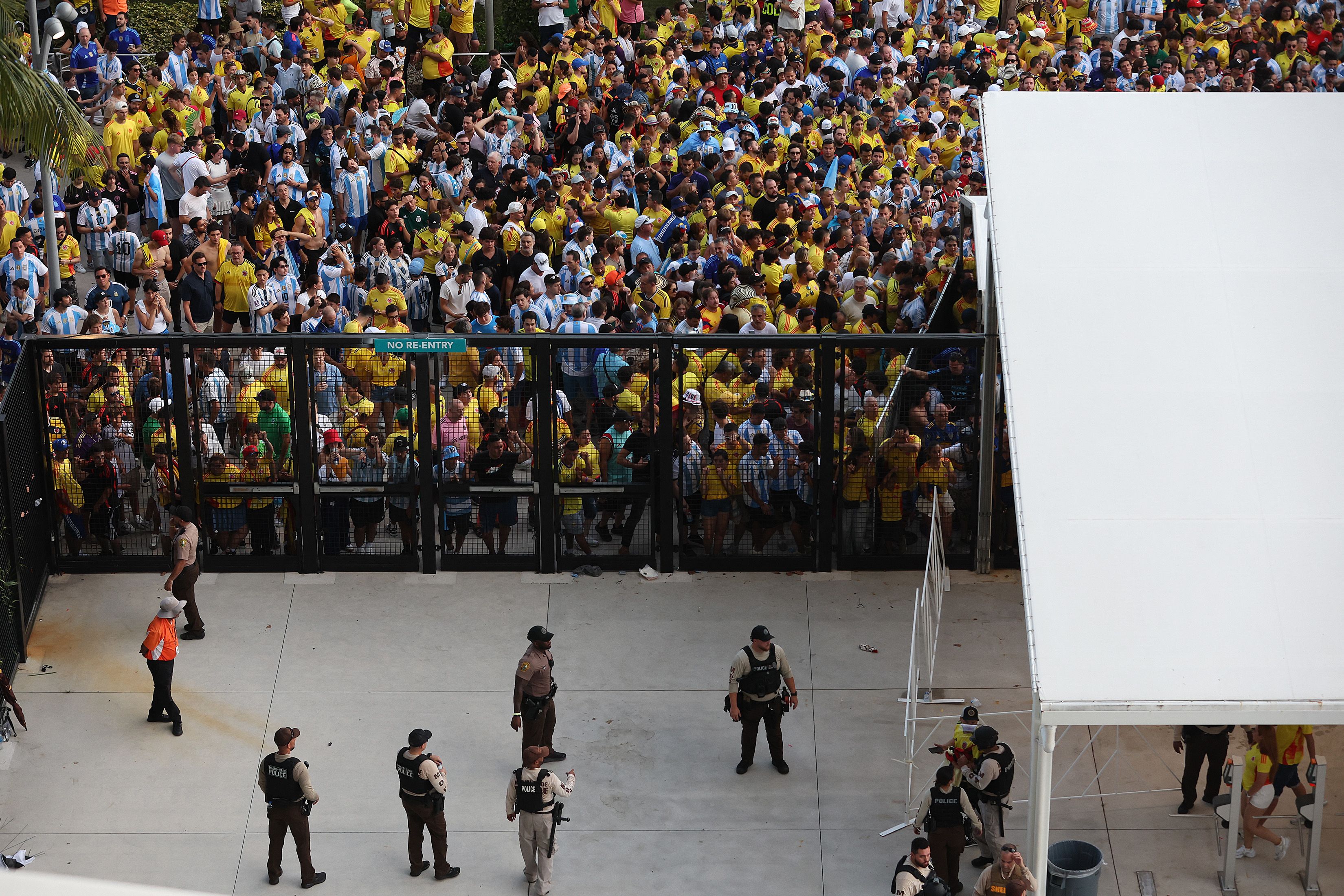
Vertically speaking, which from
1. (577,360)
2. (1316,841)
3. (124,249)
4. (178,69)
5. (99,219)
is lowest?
(1316,841)

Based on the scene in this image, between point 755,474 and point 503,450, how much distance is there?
234 centimetres

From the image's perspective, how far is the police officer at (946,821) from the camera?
34.6ft

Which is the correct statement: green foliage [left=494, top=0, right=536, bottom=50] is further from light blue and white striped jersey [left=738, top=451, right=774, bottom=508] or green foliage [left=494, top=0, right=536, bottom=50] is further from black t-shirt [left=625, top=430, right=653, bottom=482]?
light blue and white striped jersey [left=738, top=451, right=774, bottom=508]

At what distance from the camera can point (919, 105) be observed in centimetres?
2255

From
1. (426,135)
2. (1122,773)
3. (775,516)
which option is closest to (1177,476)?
(1122,773)

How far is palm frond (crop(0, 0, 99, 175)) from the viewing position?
13617 millimetres

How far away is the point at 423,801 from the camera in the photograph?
10883mm

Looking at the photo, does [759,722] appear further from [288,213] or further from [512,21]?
[512,21]

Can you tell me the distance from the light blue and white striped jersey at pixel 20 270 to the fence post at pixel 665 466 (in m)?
7.45

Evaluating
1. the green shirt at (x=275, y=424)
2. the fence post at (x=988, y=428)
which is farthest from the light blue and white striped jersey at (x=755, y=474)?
the green shirt at (x=275, y=424)

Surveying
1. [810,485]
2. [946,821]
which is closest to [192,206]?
[810,485]

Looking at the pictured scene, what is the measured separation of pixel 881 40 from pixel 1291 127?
43.8 ft

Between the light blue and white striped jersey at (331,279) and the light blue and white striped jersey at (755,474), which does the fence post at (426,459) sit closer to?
the light blue and white striped jersey at (755,474)

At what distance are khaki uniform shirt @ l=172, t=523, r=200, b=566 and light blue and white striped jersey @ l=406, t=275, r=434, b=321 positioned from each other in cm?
515
